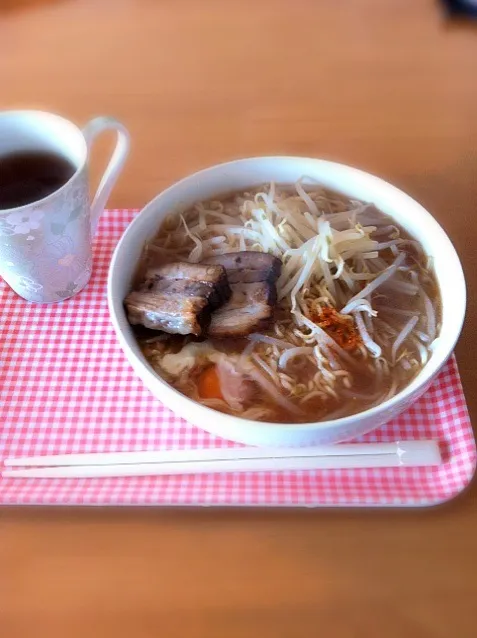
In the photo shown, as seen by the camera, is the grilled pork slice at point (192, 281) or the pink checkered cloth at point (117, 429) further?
the grilled pork slice at point (192, 281)

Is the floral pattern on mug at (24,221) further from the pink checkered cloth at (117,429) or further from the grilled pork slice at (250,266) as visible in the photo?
the grilled pork slice at (250,266)

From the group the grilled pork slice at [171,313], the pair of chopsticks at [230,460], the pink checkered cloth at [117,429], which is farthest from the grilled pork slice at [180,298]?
the pair of chopsticks at [230,460]

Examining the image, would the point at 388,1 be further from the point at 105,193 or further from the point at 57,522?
the point at 57,522

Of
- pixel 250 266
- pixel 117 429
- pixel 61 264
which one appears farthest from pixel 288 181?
pixel 117 429

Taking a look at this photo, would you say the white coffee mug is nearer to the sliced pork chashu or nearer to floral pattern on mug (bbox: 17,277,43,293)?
floral pattern on mug (bbox: 17,277,43,293)

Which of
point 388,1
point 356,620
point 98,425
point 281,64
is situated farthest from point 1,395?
point 388,1
